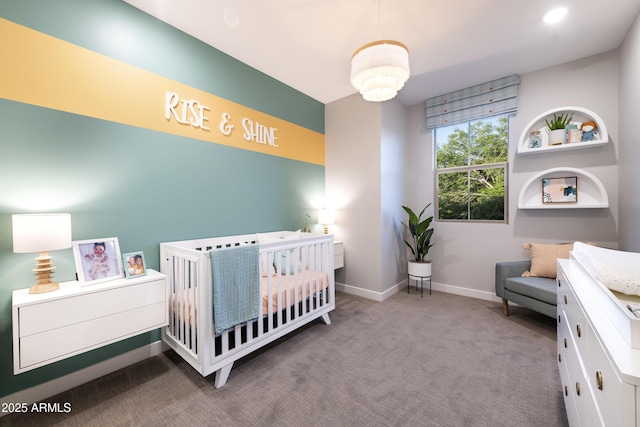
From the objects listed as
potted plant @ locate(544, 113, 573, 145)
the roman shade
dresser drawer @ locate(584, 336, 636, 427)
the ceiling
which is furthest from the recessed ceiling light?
dresser drawer @ locate(584, 336, 636, 427)

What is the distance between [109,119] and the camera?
1.78 m

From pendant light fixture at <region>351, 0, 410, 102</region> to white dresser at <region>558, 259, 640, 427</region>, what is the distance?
1.53 metres

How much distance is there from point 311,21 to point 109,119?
1.71 metres

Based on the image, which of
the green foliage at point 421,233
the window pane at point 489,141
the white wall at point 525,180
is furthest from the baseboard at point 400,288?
the window pane at point 489,141

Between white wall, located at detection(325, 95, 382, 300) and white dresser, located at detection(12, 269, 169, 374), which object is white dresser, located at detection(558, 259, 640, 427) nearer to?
white wall, located at detection(325, 95, 382, 300)

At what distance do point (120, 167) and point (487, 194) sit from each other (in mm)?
3810

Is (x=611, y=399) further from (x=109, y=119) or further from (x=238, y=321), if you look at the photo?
(x=109, y=119)

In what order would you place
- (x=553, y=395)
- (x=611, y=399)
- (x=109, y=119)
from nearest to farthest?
(x=611, y=399) → (x=553, y=395) → (x=109, y=119)

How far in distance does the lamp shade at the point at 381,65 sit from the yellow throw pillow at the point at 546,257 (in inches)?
89.3

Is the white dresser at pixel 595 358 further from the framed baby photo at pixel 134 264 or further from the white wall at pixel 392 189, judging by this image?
the framed baby photo at pixel 134 264

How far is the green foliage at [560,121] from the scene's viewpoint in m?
2.53

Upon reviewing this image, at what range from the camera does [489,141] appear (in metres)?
3.10

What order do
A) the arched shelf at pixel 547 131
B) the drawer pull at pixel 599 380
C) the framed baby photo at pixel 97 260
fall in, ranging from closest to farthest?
the drawer pull at pixel 599 380
the framed baby photo at pixel 97 260
the arched shelf at pixel 547 131

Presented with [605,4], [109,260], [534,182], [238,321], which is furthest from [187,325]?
[605,4]
